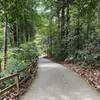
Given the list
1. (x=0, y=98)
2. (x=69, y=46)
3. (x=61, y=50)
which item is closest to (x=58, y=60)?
(x=61, y=50)

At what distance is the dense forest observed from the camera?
1285 cm

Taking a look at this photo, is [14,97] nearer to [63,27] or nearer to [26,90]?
[26,90]

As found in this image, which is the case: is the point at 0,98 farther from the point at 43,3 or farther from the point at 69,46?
the point at 43,3

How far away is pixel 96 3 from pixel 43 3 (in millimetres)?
12273

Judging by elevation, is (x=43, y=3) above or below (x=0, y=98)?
above

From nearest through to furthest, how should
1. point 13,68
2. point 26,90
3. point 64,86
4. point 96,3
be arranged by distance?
1. point 26,90
2. point 64,86
3. point 13,68
4. point 96,3

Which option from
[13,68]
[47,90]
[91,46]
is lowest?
[47,90]

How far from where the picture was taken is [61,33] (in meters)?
28.5

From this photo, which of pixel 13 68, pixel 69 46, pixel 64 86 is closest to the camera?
pixel 64 86

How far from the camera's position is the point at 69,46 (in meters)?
24.3

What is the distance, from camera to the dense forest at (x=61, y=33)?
42.1 ft

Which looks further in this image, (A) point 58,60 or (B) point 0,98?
(A) point 58,60

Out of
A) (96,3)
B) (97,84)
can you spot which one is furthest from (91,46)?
(97,84)

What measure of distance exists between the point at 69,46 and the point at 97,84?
14.0 m
